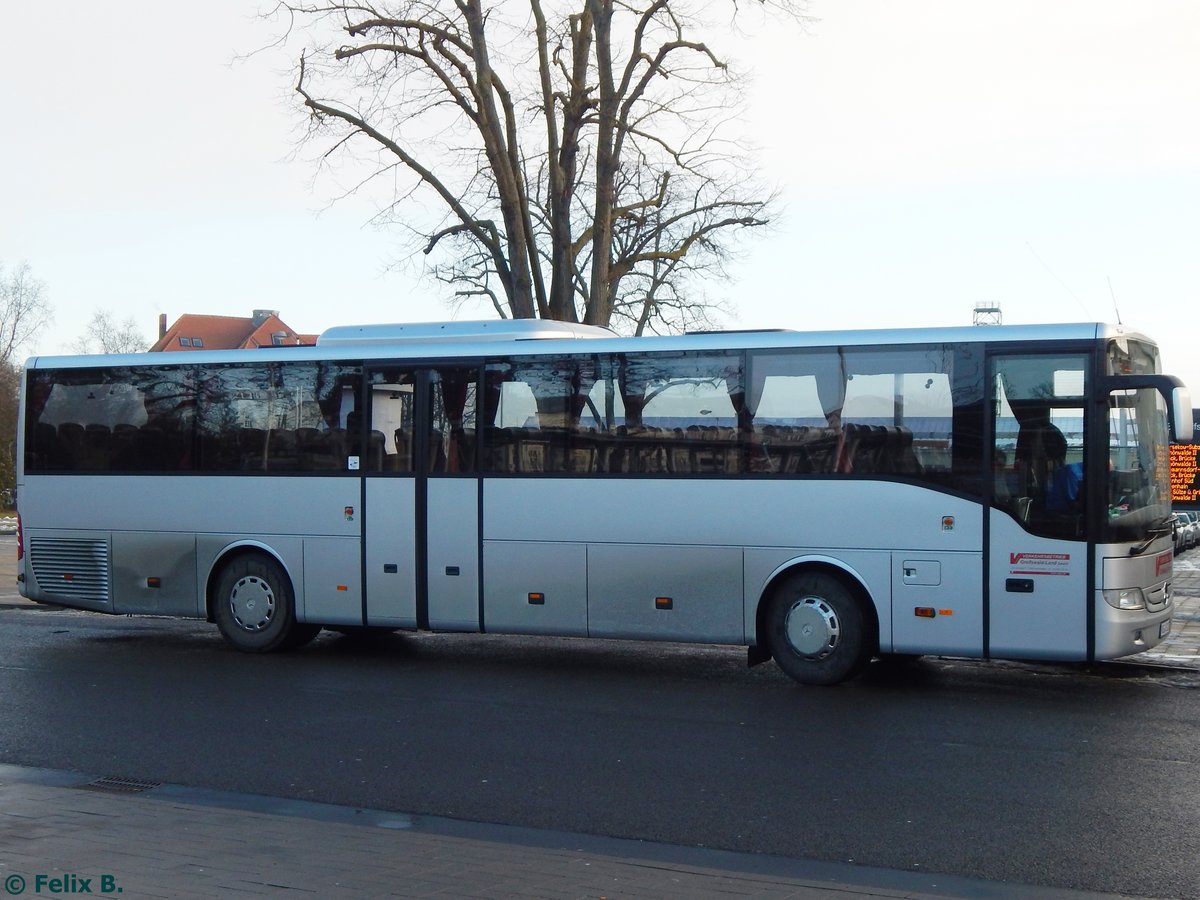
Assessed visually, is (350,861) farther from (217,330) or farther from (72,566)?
(217,330)

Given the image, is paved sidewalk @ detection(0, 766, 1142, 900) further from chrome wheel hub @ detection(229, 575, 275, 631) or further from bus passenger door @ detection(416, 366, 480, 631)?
chrome wheel hub @ detection(229, 575, 275, 631)

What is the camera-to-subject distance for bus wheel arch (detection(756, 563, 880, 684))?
1160cm

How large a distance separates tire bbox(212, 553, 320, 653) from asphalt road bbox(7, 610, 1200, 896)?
0.26 meters

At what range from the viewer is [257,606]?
14234mm

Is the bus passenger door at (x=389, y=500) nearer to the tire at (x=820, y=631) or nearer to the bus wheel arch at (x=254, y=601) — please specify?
the bus wheel arch at (x=254, y=601)

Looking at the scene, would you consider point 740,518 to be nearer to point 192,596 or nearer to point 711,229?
point 192,596

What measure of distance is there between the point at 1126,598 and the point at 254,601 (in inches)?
339

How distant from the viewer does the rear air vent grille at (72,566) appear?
48.9 ft

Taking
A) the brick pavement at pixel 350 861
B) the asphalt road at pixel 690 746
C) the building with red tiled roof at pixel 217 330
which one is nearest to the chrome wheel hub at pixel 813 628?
the asphalt road at pixel 690 746

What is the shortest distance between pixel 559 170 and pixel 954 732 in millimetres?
16378

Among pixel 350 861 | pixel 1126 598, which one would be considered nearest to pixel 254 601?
pixel 350 861

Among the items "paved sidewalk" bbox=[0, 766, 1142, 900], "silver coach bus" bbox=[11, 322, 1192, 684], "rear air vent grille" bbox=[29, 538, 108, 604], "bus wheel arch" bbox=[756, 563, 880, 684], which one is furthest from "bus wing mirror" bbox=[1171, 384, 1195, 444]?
"rear air vent grille" bbox=[29, 538, 108, 604]

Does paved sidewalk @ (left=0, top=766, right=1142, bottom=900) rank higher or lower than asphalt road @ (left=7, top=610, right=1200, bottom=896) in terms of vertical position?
higher

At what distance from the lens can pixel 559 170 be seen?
24.2 meters
